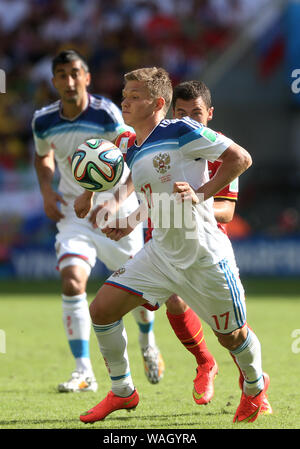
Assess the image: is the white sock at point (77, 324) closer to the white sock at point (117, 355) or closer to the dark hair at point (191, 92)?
the white sock at point (117, 355)

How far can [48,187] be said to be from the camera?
651 centimetres

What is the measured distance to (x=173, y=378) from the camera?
6.46 m

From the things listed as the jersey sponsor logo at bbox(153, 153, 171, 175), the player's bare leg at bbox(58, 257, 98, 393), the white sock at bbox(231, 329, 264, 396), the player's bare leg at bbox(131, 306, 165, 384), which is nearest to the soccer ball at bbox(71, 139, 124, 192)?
the jersey sponsor logo at bbox(153, 153, 171, 175)

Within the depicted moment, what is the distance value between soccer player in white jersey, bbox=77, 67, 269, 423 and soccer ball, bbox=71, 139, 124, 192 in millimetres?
97

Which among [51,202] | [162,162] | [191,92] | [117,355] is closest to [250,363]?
[117,355]

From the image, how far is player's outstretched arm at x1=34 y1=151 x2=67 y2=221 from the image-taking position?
643 centimetres

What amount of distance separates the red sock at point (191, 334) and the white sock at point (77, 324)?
1.02 meters

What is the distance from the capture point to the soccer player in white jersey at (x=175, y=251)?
14.5 feet

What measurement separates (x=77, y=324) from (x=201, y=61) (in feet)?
44.6

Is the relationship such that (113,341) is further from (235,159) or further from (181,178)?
(235,159)

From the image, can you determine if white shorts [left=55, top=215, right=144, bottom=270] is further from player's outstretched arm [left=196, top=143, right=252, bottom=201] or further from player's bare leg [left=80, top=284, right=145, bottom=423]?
player's outstretched arm [left=196, top=143, right=252, bottom=201]

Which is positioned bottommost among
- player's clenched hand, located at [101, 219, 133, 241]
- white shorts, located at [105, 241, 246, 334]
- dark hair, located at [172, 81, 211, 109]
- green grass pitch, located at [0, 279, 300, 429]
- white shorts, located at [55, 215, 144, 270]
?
green grass pitch, located at [0, 279, 300, 429]

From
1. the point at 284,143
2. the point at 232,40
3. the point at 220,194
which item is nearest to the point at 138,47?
the point at 232,40

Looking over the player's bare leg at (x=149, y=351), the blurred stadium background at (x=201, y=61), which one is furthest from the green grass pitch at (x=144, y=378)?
the blurred stadium background at (x=201, y=61)
